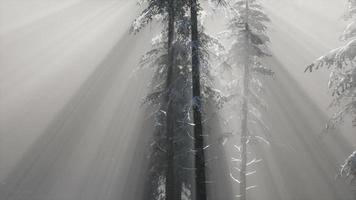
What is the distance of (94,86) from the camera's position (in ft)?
325

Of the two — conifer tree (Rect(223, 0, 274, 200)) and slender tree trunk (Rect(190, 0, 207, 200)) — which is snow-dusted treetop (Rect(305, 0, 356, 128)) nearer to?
slender tree trunk (Rect(190, 0, 207, 200))

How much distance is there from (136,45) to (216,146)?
223 feet

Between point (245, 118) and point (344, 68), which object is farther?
point (245, 118)

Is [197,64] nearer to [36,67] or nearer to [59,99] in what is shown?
[59,99]

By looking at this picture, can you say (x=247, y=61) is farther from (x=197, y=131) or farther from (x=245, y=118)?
(x=197, y=131)

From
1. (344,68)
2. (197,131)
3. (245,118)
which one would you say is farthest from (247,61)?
(197,131)

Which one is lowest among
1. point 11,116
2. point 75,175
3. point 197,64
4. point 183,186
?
point 197,64

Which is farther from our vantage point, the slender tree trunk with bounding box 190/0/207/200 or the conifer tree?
the conifer tree

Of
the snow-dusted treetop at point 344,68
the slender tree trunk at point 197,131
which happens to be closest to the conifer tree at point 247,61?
the snow-dusted treetop at point 344,68

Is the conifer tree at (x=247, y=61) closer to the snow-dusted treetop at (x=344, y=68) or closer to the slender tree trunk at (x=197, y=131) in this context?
the snow-dusted treetop at (x=344, y=68)

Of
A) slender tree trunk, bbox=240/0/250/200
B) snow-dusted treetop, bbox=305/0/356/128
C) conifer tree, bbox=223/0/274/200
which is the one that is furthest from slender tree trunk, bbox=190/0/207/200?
slender tree trunk, bbox=240/0/250/200

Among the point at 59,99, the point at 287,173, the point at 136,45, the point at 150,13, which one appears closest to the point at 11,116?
the point at 59,99

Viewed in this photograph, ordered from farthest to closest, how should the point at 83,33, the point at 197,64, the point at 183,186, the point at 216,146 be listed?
1. the point at 83,33
2. the point at 216,146
3. the point at 183,186
4. the point at 197,64

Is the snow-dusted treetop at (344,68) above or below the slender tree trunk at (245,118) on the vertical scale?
below
